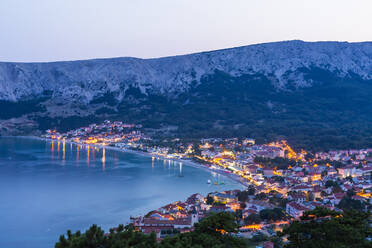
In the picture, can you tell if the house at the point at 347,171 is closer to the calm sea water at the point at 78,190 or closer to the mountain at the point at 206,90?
the calm sea water at the point at 78,190

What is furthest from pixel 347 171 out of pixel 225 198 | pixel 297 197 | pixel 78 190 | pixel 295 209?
pixel 78 190

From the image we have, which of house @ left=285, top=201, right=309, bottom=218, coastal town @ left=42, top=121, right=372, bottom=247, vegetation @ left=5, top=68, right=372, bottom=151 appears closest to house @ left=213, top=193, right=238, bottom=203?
coastal town @ left=42, top=121, right=372, bottom=247

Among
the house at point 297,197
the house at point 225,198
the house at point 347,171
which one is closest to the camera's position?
the house at point 297,197

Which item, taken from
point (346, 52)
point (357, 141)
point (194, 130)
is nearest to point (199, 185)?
→ point (357, 141)

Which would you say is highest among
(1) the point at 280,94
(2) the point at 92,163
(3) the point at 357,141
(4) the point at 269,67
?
(4) the point at 269,67

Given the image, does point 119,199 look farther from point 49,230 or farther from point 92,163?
point 92,163

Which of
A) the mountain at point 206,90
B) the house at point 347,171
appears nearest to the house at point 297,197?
the house at point 347,171
